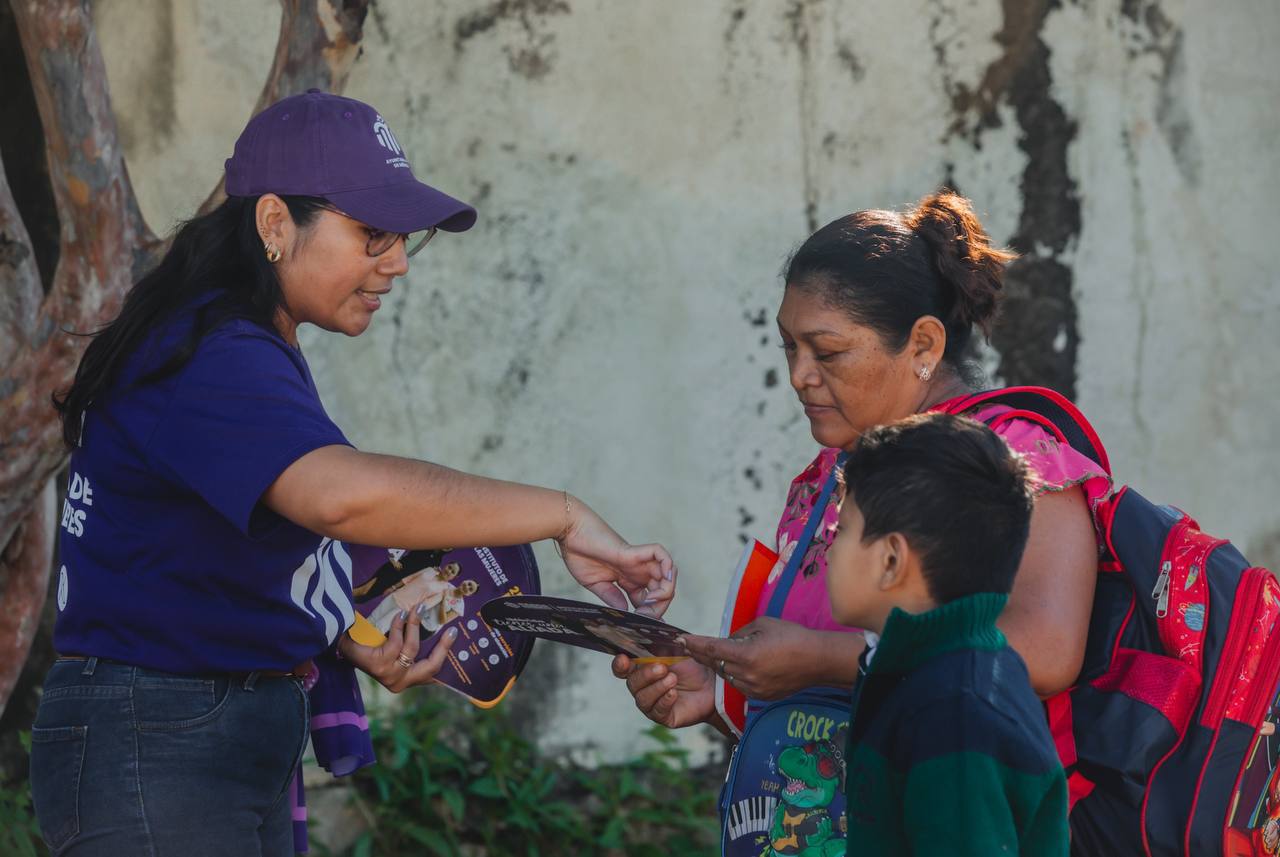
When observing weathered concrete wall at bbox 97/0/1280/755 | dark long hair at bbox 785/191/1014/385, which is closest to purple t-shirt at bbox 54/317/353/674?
dark long hair at bbox 785/191/1014/385

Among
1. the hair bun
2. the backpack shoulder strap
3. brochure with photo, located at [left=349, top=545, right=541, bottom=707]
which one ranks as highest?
the hair bun

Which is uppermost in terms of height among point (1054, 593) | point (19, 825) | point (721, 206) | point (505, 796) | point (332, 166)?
point (721, 206)

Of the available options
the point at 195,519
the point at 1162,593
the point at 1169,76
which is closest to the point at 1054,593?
the point at 1162,593

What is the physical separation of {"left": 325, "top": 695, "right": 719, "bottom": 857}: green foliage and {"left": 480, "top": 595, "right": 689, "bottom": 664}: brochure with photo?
211 cm

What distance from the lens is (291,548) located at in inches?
95.8

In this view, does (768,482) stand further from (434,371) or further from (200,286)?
(200,286)

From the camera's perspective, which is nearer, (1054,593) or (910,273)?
(1054,593)

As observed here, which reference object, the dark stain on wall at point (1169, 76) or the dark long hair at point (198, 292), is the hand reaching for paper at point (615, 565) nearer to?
the dark long hair at point (198, 292)

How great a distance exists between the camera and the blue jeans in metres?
2.33

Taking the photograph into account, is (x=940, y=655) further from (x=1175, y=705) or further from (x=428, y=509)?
(x=428, y=509)

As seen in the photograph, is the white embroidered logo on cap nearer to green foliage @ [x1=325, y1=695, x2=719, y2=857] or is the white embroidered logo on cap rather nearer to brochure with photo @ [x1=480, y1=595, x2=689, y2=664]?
brochure with photo @ [x1=480, y1=595, x2=689, y2=664]

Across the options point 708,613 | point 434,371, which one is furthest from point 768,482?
point 434,371

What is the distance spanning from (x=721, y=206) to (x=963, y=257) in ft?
7.81

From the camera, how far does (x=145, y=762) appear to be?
2346 mm
